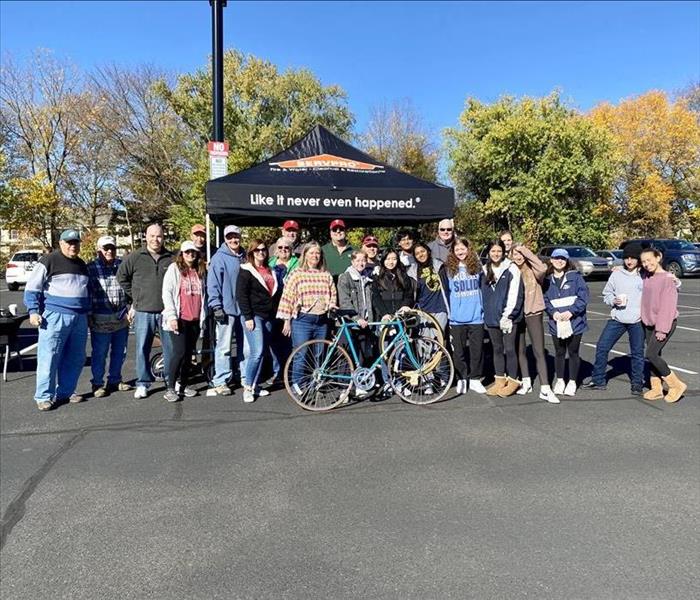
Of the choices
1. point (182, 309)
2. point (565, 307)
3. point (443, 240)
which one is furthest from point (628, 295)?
point (182, 309)

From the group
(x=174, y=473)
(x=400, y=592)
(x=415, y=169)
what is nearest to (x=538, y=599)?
(x=400, y=592)

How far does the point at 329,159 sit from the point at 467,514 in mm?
Answer: 5350

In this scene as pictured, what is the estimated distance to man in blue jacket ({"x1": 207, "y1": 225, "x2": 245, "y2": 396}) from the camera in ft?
18.7

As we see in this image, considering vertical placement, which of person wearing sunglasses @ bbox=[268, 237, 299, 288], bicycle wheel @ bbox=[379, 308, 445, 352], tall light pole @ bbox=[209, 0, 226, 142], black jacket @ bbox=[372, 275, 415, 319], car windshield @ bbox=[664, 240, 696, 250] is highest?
tall light pole @ bbox=[209, 0, 226, 142]

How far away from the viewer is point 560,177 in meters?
27.9

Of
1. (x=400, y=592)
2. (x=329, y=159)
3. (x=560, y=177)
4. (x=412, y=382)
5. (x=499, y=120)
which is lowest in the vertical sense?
(x=400, y=592)

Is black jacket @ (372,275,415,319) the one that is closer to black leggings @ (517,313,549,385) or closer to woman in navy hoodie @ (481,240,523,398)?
woman in navy hoodie @ (481,240,523,398)

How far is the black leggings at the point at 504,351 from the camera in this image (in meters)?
5.80

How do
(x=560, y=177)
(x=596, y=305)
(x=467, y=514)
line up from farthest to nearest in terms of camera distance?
(x=560, y=177), (x=596, y=305), (x=467, y=514)

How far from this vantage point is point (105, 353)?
596 centimetres

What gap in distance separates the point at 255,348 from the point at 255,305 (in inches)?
17.8

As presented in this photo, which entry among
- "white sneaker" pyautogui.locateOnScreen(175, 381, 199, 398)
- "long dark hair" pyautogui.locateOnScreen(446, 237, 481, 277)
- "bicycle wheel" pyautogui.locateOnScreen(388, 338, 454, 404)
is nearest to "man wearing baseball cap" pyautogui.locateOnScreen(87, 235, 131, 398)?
"white sneaker" pyautogui.locateOnScreen(175, 381, 199, 398)

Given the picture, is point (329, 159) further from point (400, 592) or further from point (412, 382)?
point (400, 592)

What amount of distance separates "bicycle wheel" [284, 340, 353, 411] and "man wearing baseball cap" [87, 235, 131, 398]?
2022 millimetres
